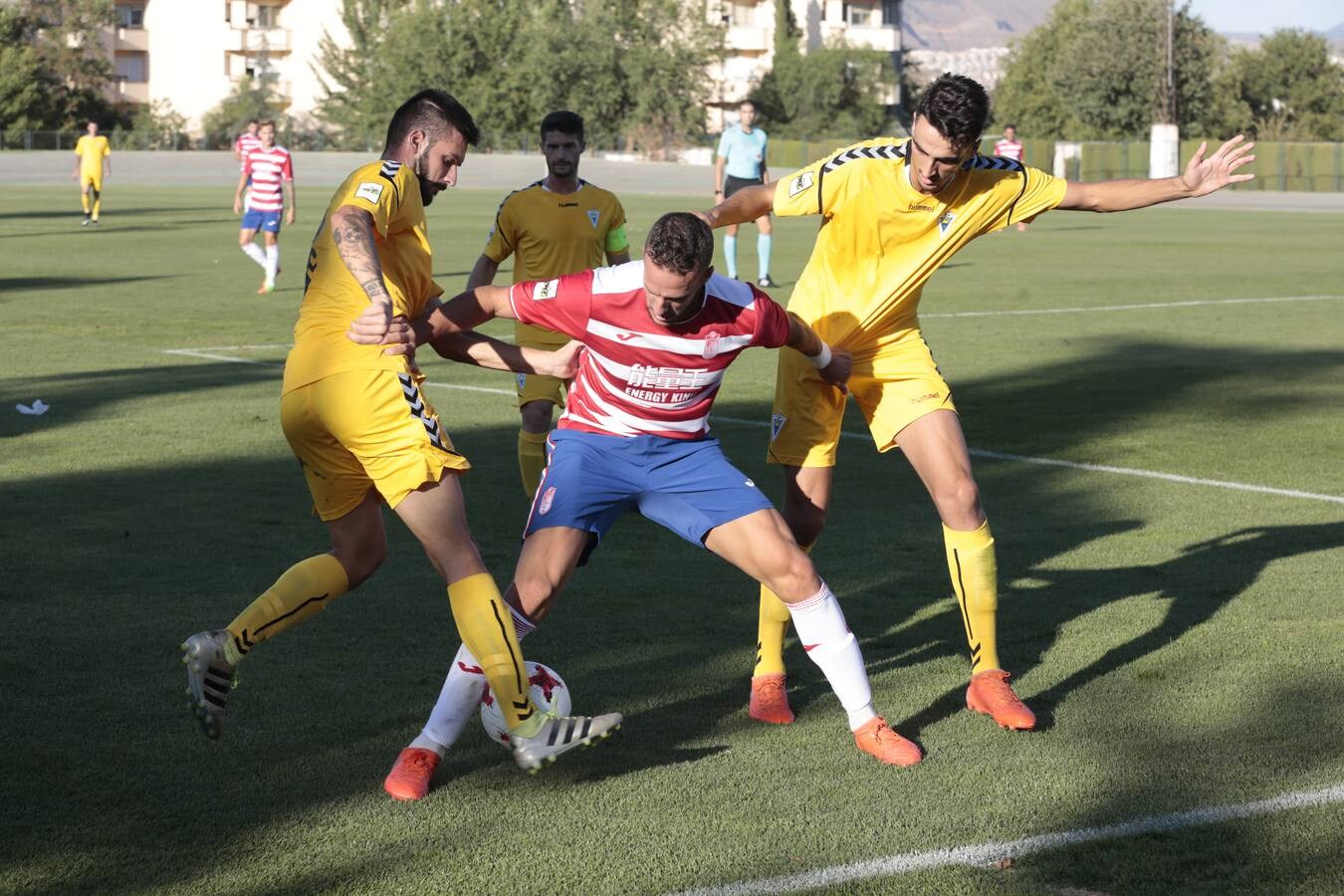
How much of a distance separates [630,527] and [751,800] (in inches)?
160

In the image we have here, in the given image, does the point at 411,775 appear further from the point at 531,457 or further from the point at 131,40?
the point at 131,40

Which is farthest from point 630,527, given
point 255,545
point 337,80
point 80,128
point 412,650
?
point 337,80

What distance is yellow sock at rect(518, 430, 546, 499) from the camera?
9.87 m

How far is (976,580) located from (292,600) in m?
2.39

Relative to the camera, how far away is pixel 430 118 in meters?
5.71

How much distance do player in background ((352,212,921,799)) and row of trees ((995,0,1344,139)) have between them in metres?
80.4

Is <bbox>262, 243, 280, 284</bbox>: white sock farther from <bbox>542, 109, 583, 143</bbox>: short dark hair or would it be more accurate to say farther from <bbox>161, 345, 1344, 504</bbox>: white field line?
<bbox>542, 109, 583, 143</bbox>: short dark hair

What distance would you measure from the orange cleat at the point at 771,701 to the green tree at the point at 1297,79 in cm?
Result: 9757

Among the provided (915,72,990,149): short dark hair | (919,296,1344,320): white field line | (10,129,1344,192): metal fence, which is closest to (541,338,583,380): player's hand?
(915,72,990,149): short dark hair

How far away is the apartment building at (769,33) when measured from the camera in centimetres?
10719

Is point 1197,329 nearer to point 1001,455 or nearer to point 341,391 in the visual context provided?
point 1001,455

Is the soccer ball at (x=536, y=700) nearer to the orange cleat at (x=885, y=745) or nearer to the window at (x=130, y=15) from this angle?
the orange cleat at (x=885, y=745)

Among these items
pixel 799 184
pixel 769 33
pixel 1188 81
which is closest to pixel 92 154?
pixel 799 184

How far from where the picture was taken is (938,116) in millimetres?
5902
